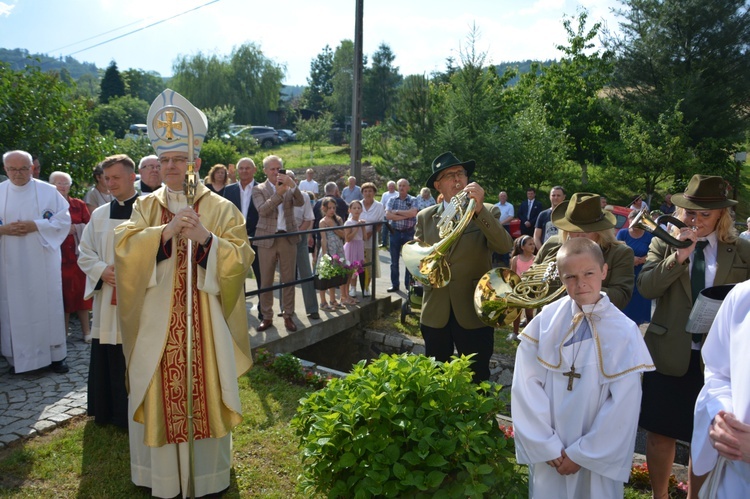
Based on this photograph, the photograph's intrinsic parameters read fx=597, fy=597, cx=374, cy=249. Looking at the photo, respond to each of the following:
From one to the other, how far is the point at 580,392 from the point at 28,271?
5242mm

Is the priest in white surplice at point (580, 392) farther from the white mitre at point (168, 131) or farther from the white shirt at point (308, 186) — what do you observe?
the white shirt at point (308, 186)

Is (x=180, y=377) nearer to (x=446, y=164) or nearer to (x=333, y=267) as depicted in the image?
(x=446, y=164)

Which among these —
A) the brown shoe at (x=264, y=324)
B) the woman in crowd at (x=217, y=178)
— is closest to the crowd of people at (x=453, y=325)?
the brown shoe at (x=264, y=324)

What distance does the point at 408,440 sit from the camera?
2.87 metres

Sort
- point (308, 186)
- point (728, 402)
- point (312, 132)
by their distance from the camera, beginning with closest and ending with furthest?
point (728, 402)
point (308, 186)
point (312, 132)

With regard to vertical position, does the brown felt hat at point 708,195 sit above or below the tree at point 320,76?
below

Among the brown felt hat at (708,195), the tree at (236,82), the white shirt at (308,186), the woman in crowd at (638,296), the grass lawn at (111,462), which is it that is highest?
the tree at (236,82)

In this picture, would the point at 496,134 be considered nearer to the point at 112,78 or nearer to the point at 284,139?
the point at 284,139

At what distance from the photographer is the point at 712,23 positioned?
2366 centimetres

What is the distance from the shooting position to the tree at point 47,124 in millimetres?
8266

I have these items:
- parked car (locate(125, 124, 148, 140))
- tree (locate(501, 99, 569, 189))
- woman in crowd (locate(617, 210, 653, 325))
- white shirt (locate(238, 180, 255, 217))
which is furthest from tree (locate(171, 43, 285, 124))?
woman in crowd (locate(617, 210, 653, 325))

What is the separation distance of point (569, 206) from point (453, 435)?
164 cm

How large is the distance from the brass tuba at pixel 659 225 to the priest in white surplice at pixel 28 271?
205 inches

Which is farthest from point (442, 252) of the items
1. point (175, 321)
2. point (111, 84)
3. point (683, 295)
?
point (111, 84)
